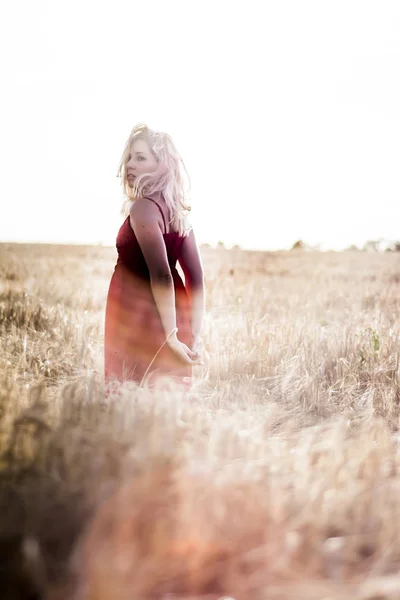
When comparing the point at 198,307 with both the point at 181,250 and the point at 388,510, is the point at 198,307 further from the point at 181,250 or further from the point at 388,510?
the point at 388,510

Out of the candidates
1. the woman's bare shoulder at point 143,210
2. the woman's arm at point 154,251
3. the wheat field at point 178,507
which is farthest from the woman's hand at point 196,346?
the wheat field at point 178,507

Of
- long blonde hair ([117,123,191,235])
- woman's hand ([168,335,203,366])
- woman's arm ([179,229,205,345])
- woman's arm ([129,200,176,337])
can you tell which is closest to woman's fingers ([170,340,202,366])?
woman's hand ([168,335,203,366])

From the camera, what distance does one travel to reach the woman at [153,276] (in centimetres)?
297

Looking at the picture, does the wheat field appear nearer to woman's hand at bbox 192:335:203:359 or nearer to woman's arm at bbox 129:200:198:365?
woman's arm at bbox 129:200:198:365

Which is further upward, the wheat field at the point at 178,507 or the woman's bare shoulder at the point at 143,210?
the woman's bare shoulder at the point at 143,210

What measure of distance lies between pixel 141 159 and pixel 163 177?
143 mm

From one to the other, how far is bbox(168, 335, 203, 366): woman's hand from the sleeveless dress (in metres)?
0.06

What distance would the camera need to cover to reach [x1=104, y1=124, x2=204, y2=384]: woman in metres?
2.97

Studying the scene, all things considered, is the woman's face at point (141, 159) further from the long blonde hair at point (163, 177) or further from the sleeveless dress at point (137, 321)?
the sleeveless dress at point (137, 321)

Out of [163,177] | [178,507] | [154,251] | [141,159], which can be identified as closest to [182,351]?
[154,251]

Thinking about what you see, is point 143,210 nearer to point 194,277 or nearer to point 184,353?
point 194,277

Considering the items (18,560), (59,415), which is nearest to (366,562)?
(18,560)

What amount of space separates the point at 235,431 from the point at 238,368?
8.74ft

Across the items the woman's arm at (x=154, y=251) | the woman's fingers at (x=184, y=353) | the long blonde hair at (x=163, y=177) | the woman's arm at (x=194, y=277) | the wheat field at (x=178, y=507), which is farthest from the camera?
the woman's arm at (x=194, y=277)
